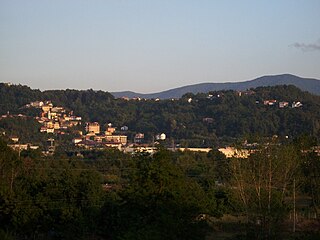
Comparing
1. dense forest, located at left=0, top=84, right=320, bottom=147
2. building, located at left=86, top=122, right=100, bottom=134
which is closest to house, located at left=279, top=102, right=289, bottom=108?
dense forest, located at left=0, top=84, right=320, bottom=147

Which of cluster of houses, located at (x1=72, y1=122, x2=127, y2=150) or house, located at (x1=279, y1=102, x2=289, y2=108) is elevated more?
house, located at (x1=279, y1=102, x2=289, y2=108)

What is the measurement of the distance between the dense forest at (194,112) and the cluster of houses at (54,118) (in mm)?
1453

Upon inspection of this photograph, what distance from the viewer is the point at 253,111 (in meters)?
76.8

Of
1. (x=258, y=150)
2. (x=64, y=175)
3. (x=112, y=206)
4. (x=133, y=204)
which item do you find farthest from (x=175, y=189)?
(x=64, y=175)

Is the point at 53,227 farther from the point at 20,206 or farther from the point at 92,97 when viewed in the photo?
the point at 92,97

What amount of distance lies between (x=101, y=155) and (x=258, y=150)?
2472 centimetres

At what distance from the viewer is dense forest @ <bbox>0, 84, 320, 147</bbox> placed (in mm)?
69188

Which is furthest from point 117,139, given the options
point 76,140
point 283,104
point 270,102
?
point 283,104

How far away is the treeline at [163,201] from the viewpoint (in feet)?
57.4

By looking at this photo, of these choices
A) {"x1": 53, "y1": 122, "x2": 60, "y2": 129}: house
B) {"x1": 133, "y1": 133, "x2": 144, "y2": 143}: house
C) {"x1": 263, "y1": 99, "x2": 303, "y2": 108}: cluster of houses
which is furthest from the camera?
{"x1": 53, "y1": 122, "x2": 60, "y2": 129}: house

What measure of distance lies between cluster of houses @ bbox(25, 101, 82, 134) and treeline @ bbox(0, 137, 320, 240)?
164 ft

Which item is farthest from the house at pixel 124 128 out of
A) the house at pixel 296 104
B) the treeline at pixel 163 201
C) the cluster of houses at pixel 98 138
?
the treeline at pixel 163 201

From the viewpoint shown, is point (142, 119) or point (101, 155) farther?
point (142, 119)

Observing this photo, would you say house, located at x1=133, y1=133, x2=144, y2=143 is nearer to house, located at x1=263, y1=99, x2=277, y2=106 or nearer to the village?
the village
